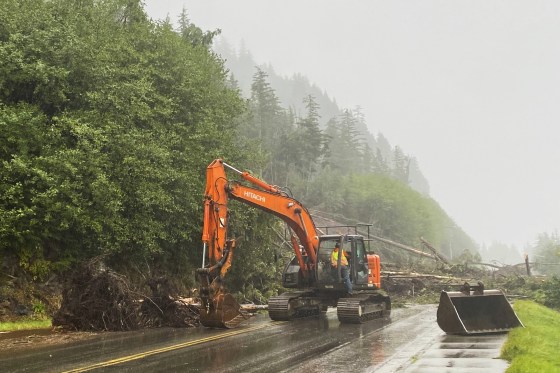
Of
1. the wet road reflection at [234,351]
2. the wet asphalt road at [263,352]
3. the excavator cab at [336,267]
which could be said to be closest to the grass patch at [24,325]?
the wet asphalt road at [263,352]

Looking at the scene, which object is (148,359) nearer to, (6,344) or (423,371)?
(6,344)

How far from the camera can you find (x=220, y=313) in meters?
14.8

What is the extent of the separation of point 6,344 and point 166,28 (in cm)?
2103

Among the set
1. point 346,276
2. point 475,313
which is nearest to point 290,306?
point 346,276

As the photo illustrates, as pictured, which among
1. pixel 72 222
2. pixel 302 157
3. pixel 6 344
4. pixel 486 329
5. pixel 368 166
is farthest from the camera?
pixel 368 166

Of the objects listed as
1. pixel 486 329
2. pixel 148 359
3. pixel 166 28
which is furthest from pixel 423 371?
pixel 166 28

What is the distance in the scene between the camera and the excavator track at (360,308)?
16719 mm

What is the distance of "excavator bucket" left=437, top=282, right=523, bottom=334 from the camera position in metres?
14.0

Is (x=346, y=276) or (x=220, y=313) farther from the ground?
(x=346, y=276)

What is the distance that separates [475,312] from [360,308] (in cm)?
382

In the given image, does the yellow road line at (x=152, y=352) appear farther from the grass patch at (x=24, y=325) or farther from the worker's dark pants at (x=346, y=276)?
the grass patch at (x=24, y=325)

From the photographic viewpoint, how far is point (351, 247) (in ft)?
61.2

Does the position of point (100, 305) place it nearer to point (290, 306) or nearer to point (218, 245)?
point (218, 245)

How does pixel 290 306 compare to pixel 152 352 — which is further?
pixel 290 306
